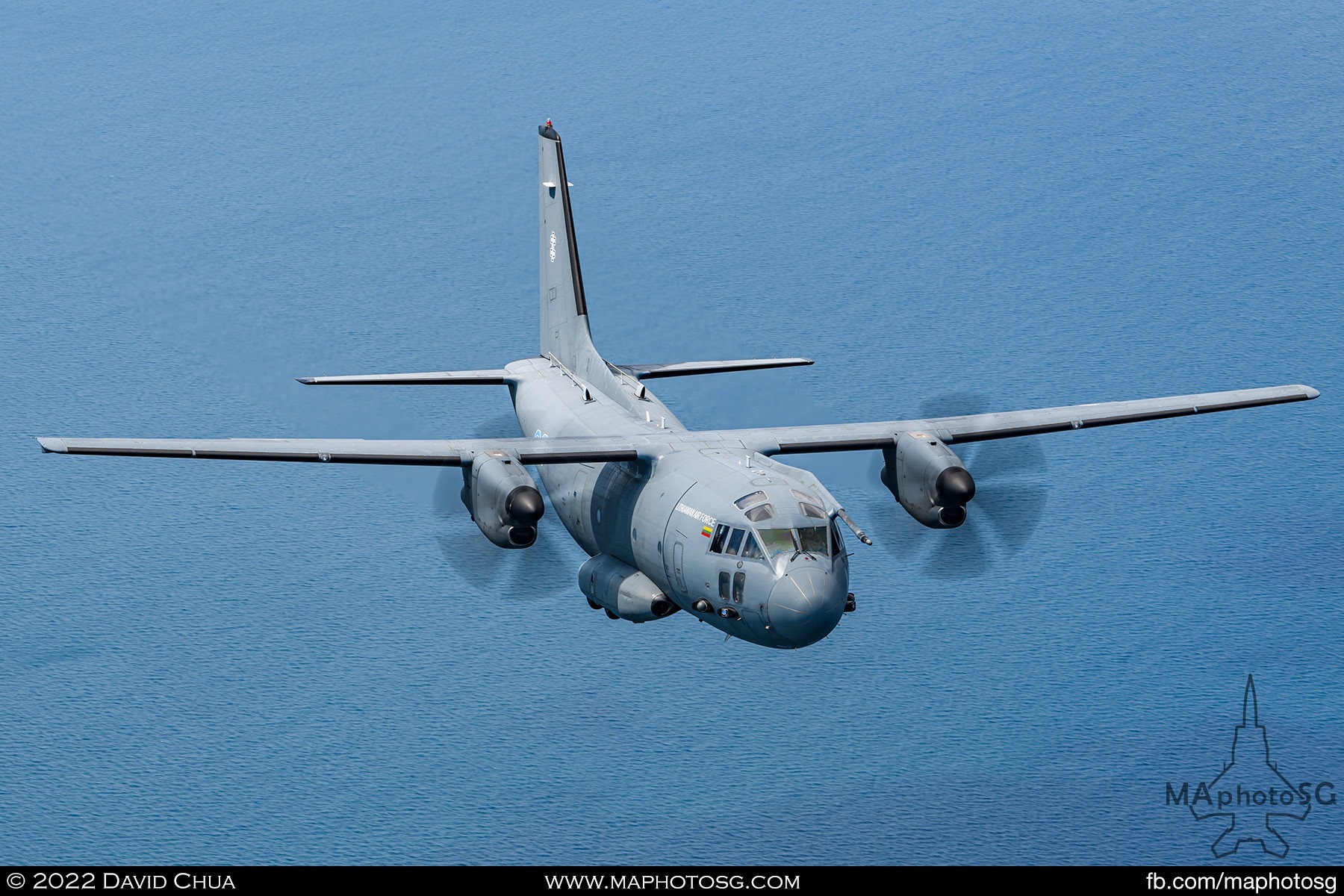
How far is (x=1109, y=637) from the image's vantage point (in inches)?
1458

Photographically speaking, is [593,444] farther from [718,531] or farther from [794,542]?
[794,542]

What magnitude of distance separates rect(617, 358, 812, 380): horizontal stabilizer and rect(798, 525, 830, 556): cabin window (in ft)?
36.3

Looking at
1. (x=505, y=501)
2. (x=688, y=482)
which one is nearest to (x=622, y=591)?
(x=688, y=482)

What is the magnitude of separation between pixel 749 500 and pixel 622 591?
451cm

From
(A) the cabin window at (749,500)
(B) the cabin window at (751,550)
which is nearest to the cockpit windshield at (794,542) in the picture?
(B) the cabin window at (751,550)

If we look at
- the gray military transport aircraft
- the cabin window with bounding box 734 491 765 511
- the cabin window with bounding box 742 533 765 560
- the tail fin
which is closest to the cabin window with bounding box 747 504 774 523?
the gray military transport aircraft

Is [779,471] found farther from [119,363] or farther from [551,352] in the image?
[119,363]

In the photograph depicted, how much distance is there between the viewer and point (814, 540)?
2558 centimetres

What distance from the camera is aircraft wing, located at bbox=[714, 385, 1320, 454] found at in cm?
2991

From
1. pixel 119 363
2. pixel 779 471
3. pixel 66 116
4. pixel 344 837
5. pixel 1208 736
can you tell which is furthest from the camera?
pixel 66 116

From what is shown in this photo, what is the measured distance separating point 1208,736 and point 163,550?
26.9 metres

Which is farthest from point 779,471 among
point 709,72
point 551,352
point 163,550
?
point 709,72

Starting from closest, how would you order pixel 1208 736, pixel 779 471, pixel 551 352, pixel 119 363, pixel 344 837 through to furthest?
pixel 779 471 < pixel 344 837 < pixel 1208 736 < pixel 551 352 < pixel 119 363

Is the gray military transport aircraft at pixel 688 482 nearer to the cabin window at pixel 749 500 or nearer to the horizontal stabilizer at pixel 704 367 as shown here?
the cabin window at pixel 749 500
